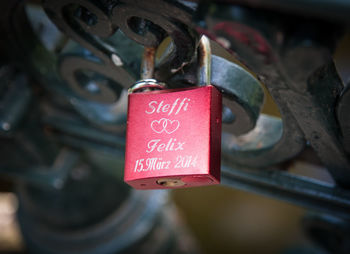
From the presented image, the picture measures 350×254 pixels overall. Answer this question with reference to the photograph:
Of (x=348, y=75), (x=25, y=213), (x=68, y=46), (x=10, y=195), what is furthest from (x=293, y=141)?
(x=10, y=195)

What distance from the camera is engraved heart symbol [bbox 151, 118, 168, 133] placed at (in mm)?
608

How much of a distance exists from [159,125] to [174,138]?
0.03 m

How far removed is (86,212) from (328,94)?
3.38ft

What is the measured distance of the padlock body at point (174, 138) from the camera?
0.58 meters

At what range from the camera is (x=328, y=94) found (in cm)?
57

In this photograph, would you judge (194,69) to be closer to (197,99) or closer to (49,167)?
(197,99)

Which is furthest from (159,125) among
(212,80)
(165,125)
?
(212,80)

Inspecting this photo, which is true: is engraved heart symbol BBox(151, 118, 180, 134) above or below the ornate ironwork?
below

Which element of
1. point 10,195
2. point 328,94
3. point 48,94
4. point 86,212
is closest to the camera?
point 328,94

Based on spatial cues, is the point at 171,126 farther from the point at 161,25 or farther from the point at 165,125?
the point at 161,25

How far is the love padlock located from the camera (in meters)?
0.58

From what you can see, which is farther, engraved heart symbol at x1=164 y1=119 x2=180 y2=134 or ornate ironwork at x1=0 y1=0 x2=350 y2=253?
engraved heart symbol at x1=164 y1=119 x2=180 y2=134

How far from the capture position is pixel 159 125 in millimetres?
612

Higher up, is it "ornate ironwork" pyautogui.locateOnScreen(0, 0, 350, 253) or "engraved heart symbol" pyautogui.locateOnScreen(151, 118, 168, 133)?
"ornate ironwork" pyautogui.locateOnScreen(0, 0, 350, 253)
